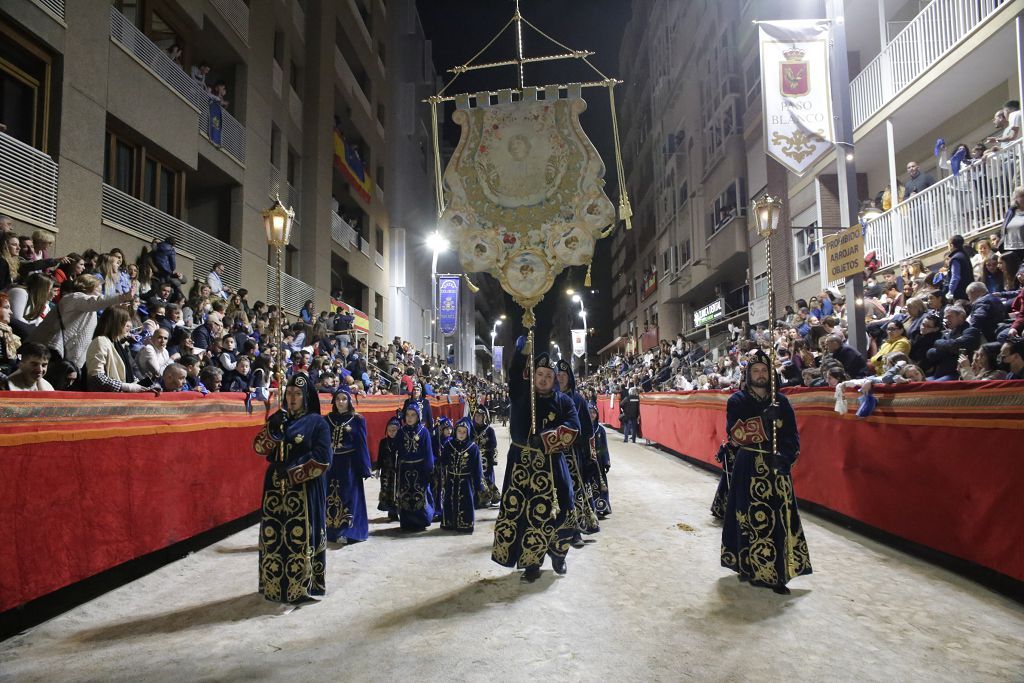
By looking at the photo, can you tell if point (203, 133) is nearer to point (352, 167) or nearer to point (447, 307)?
point (352, 167)

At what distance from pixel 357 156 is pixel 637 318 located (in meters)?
24.4

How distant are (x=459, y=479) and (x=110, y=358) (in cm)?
414

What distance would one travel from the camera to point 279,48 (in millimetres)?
19828

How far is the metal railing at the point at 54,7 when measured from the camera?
9.62 metres

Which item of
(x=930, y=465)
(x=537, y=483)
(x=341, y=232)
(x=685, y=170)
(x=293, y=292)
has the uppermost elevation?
(x=685, y=170)

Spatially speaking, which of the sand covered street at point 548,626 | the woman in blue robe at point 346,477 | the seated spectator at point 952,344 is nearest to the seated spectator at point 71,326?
the sand covered street at point 548,626

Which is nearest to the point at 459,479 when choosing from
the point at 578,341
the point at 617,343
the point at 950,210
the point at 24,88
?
the point at 24,88

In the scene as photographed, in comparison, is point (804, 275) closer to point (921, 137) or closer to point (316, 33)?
point (921, 137)

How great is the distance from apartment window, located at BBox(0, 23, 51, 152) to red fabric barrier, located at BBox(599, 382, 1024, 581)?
Answer: 12652 millimetres

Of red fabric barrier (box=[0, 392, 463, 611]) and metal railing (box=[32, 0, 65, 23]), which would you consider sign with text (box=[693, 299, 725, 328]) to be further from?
metal railing (box=[32, 0, 65, 23])

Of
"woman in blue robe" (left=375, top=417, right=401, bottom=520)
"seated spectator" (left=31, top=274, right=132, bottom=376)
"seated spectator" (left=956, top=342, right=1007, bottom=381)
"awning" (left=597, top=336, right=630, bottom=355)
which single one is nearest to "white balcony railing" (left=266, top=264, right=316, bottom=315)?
"woman in blue robe" (left=375, top=417, right=401, bottom=520)

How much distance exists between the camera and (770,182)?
63.9ft

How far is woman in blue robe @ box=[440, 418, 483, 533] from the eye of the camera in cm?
771

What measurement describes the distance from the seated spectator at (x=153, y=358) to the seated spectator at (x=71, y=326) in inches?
49.9
